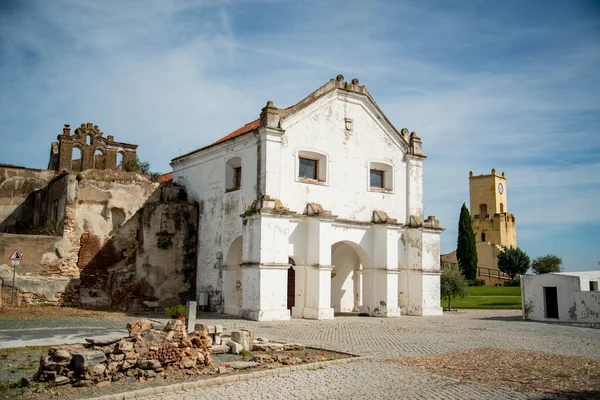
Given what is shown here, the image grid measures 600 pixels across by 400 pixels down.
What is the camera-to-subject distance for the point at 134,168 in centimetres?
3306

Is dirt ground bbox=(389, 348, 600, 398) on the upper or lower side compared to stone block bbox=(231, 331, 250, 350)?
lower

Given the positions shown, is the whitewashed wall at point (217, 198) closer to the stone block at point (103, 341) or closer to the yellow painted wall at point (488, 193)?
the stone block at point (103, 341)

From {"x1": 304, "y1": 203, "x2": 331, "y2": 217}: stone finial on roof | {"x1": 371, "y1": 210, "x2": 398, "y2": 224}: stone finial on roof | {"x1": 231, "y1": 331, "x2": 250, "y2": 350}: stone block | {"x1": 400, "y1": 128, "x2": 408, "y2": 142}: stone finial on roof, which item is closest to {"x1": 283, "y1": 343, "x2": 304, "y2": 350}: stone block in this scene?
{"x1": 231, "y1": 331, "x2": 250, "y2": 350}: stone block

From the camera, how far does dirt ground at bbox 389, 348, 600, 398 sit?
9.49 metres

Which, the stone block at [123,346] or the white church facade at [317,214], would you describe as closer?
the stone block at [123,346]

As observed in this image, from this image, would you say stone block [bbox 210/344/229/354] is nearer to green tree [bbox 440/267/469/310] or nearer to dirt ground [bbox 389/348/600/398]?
dirt ground [bbox 389/348/600/398]

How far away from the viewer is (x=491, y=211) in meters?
74.2

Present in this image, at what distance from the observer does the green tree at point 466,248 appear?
56.2 metres

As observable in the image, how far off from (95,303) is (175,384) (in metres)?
16.5

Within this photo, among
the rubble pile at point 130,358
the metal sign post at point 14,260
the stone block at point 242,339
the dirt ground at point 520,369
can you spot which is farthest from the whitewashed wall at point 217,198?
the rubble pile at point 130,358

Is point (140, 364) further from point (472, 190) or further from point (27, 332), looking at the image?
point (472, 190)

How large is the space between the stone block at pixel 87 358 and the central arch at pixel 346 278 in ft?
59.5

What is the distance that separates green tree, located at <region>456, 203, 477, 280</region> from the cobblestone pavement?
31950mm

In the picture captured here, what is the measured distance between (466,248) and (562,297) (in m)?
35.4
